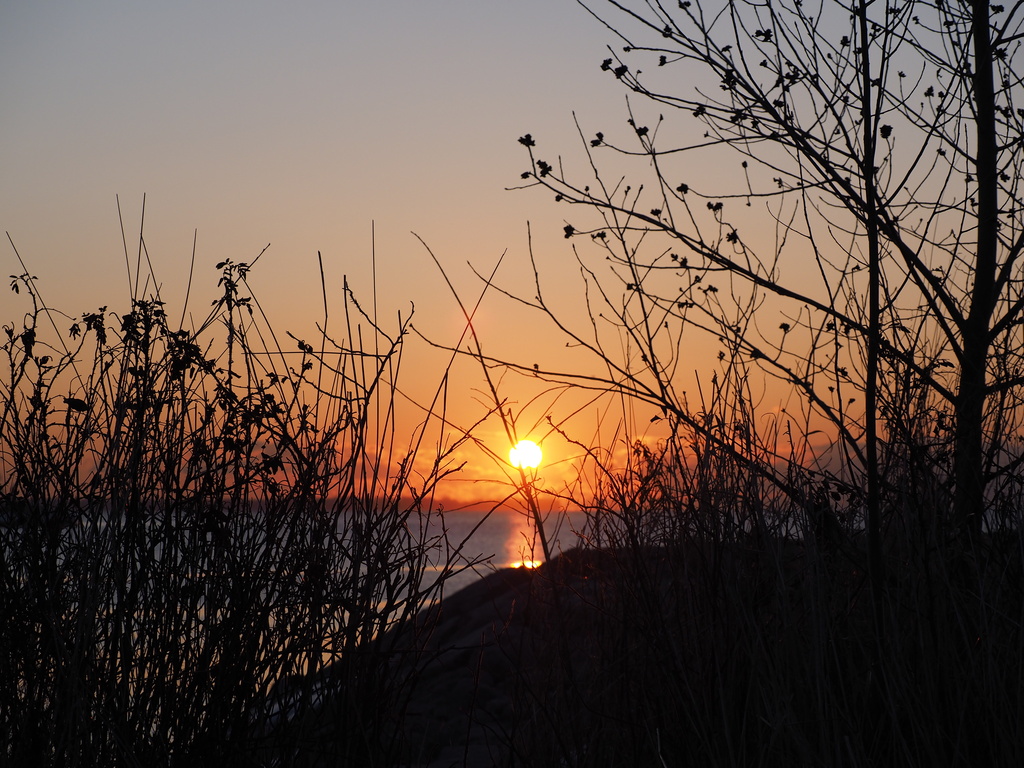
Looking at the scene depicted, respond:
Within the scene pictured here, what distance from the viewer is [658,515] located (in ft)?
10.2

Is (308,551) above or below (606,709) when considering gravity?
above

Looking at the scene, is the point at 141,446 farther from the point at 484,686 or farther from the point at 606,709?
the point at 484,686

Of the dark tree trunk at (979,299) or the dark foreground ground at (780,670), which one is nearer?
the dark foreground ground at (780,670)

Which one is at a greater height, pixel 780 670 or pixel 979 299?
pixel 979 299

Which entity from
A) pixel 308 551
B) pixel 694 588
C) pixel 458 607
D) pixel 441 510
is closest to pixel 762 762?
pixel 694 588

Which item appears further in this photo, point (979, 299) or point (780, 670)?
point (979, 299)

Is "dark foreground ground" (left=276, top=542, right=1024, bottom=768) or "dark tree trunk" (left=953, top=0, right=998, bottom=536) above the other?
"dark tree trunk" (left=953, top=0, right=998, bottom=536)

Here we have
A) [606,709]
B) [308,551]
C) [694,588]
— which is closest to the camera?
[308,551]

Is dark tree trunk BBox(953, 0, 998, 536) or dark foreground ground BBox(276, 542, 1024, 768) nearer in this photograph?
dark foreground ground BBox(276, 542, 1024, 768)

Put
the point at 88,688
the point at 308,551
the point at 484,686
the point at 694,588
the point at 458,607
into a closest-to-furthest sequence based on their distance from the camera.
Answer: the point at 88,688
the point at 308,551
the point at 694,588
the point at 484,686
the point at 458,607

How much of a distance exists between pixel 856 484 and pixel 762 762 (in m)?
0.95

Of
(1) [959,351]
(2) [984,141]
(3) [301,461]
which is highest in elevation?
(2) [984,141]

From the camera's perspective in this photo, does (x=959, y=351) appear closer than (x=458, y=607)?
Yes

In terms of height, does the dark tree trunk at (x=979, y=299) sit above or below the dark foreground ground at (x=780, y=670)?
above
